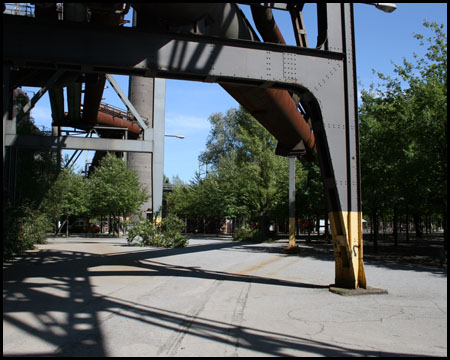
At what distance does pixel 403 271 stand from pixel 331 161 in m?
6.51

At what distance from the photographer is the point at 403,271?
516 inches

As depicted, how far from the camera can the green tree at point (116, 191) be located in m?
37.1

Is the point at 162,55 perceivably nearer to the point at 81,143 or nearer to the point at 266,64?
the point at 266,64

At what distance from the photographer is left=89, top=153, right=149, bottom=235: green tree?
1460 inches

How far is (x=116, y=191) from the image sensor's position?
36.9 m

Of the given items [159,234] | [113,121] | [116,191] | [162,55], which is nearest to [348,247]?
[162,55]

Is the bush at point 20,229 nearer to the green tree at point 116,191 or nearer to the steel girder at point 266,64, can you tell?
the steel girder at point 266,64

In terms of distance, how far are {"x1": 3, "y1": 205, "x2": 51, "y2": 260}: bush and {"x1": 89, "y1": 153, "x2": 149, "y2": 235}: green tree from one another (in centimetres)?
1470

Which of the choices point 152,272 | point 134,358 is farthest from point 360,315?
point 152,272

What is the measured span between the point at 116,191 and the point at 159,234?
15915 mm

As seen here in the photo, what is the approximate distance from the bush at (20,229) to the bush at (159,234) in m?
4.82

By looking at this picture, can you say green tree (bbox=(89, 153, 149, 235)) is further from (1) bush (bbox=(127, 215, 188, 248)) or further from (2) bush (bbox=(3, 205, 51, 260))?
(1) bush (bbox=(127, 215, 188, 248))

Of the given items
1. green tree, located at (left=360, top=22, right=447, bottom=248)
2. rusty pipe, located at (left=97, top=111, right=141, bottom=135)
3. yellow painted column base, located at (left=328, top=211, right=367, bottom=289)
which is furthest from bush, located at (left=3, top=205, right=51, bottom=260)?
green tree, located at (left=360, top=22, right=447, bottom=248)

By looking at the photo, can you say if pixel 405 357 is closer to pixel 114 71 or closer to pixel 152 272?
pixel 114 71
